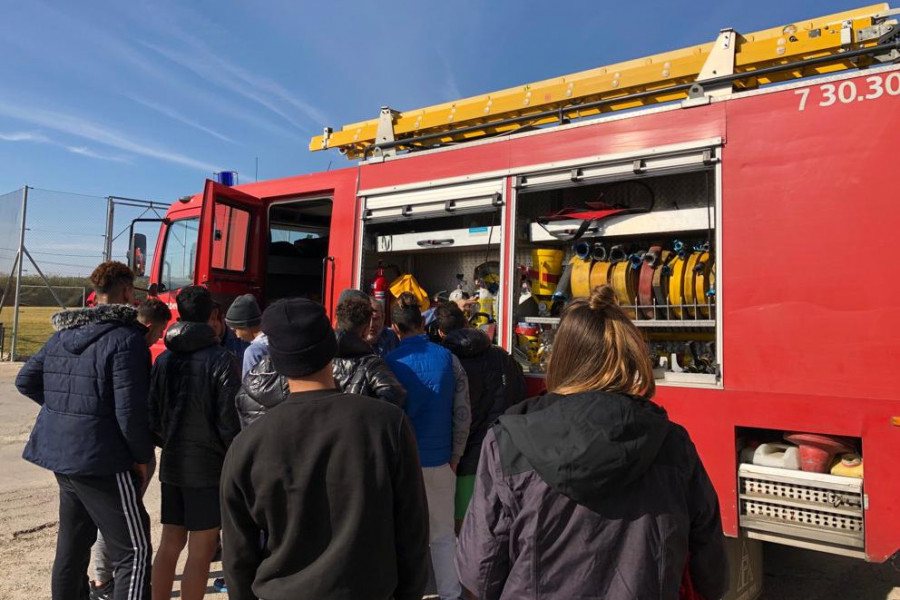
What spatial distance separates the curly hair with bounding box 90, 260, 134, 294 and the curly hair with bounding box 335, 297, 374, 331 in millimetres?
1114

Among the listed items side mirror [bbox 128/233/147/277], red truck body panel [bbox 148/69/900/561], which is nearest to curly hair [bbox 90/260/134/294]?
red truck body panel [bbox 148/69/900/561]

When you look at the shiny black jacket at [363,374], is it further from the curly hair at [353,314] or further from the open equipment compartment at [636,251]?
the open equipment compartment at [636,251]

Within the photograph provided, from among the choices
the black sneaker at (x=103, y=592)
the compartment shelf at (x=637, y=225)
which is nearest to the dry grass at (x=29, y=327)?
the black sneaker at (x=103, y=592)

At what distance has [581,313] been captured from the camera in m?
1.63

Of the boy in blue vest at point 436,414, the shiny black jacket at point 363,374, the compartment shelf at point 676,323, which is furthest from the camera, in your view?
the compartment shelf at point 676,323

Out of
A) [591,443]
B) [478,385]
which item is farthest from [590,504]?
[478,385]

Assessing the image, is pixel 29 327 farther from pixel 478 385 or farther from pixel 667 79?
pixel 667 79

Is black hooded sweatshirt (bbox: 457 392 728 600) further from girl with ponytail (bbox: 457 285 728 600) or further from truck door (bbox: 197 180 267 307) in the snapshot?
truck door (bbox: 197 180 267 307)

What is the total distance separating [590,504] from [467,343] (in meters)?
2.09

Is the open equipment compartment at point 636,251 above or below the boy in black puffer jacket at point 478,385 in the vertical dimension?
above

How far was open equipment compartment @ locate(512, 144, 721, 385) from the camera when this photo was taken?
3.54 metres

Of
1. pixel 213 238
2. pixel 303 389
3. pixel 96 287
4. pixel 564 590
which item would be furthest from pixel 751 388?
pixel 213 238

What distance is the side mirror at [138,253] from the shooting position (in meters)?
6.18

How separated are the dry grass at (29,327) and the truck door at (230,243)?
1123cm
